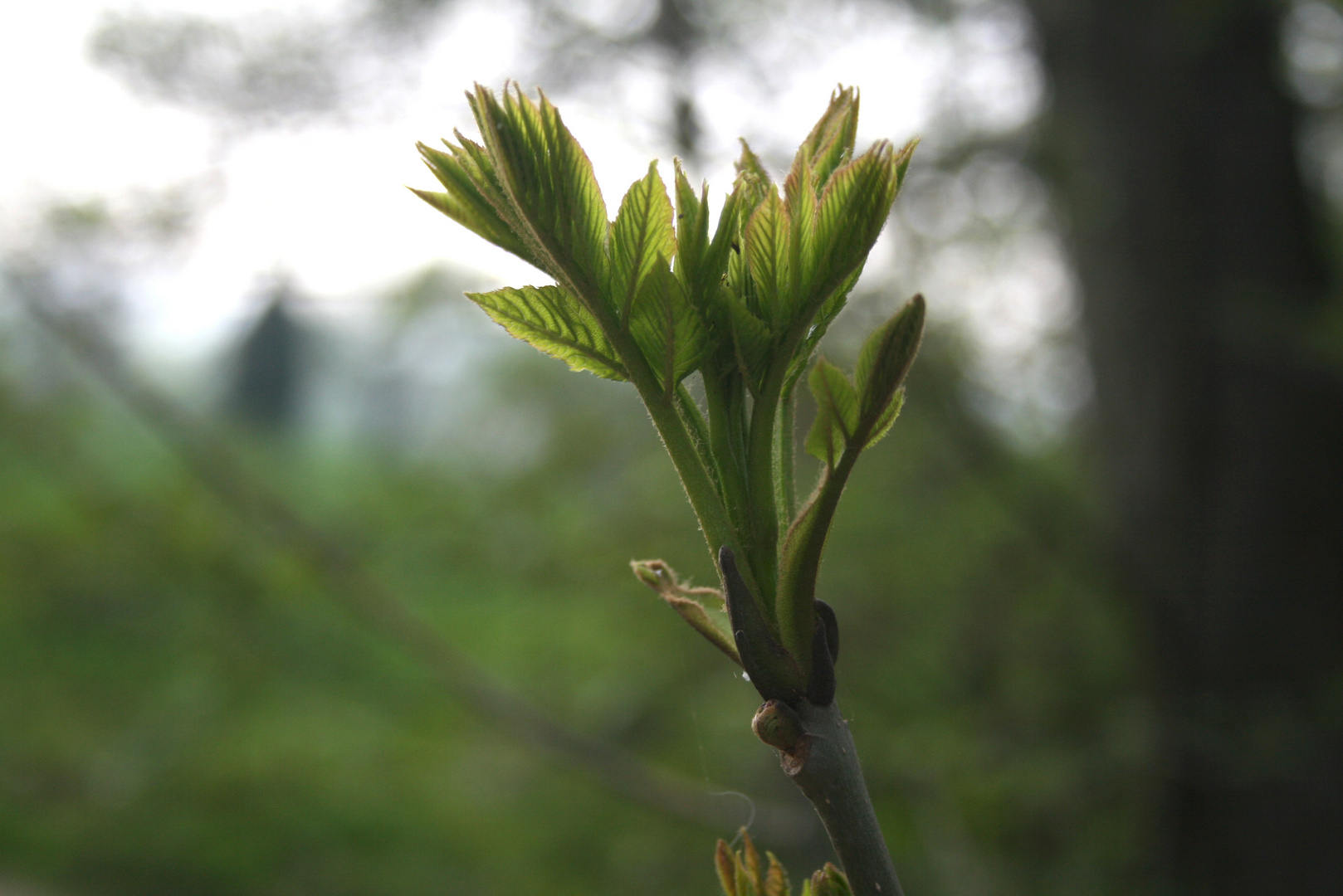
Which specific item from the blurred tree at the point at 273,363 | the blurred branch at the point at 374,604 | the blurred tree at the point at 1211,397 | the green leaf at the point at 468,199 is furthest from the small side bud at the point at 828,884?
the blurred tree at the point at 273,363

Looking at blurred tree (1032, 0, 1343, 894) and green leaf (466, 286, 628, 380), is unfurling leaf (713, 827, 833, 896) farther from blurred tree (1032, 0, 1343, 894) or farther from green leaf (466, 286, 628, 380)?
blurred tree (1032, 0, 1343, 894)

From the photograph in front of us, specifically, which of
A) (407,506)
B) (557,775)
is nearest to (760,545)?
(407,506)

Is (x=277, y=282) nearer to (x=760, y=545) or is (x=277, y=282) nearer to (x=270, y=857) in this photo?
(x=760, y=545)

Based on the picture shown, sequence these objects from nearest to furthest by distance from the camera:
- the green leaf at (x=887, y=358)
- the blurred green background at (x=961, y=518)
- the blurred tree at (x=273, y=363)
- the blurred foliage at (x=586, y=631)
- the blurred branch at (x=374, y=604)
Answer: the green leaf at (x=887, y=358)
the blurred branch at (x=374, y=604)
the blurred green background at (x=961, y=518)
the blurred foliage at (x=586, y=631)
the blurred tree at (x=273, y=363)

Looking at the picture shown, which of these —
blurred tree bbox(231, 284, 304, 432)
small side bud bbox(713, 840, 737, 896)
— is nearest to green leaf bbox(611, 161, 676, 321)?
small side bud bbox(713, 840, 737, 896)

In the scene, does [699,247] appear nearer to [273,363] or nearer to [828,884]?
[828,884]

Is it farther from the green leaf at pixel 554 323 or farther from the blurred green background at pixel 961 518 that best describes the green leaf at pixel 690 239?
the blurred green background at pixel 961 518

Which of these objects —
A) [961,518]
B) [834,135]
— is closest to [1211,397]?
[961,518]
